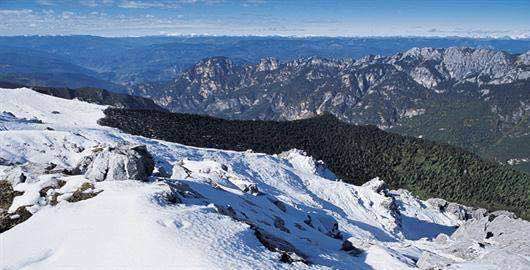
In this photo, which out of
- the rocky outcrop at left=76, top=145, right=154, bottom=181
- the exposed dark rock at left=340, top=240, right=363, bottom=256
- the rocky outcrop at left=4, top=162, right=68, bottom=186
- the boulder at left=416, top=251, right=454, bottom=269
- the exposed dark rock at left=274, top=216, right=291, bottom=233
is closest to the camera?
the boulder at left=416, top=251, right=454, bottom=269

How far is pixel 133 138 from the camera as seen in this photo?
17275cm


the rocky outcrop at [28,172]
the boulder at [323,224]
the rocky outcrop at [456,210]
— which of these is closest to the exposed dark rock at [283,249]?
the rocky outcrop at [28,172]

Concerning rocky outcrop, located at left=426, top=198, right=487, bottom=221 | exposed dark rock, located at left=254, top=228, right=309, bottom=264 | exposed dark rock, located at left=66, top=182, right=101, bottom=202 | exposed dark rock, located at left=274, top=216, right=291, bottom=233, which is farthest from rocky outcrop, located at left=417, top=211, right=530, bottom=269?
rocky outcrop, located at left=426, top=198, right=487, bottom=221

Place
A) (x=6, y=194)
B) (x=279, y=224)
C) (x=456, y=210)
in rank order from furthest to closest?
(x=456, y=210), (x=279, y=224), (x=6, y=194)

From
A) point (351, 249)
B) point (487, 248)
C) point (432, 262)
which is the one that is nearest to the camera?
point (432, 262)

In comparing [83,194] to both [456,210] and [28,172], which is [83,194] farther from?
[456,210]

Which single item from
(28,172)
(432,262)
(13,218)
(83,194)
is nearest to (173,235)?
(83,194)

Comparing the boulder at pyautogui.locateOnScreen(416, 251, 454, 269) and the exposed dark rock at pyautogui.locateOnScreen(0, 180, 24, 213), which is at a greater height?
the exposed dark rock at pyautogui.locateOnScreen(0, 180, 24, 213)

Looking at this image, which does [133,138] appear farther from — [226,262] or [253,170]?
[226,262]

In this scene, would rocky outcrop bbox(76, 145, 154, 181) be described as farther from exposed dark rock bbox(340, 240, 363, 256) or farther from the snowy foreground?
exposed dark rock bbox(340, 240, 363, 256)

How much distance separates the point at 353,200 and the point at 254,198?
233 ft

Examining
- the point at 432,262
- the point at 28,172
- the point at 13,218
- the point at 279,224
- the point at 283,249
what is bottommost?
the point at 279,224

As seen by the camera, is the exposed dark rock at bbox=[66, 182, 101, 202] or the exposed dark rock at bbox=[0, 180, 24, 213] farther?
the exposed dark rock at bbox=[0, 180, 24, 213]

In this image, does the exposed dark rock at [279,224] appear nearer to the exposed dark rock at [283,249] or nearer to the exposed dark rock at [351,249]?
the exposed dark rock at [351,249]
